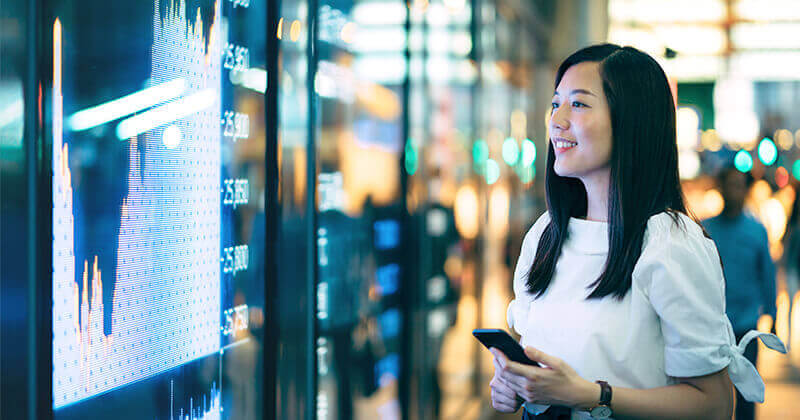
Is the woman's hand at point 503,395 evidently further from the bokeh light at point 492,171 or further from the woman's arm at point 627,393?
the bokeh light at point 492,171

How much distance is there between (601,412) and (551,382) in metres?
0.13

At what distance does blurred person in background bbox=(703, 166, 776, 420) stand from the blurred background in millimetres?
122

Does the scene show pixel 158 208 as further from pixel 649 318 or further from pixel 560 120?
pixel 649 318

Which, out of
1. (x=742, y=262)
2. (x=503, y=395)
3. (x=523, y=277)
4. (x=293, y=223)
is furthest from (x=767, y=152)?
(x=503, y=395)

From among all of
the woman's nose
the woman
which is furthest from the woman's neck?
the woman's nose

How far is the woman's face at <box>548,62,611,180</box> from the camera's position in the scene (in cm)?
176

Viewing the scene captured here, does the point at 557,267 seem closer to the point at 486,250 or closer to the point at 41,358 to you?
the point at 41,358

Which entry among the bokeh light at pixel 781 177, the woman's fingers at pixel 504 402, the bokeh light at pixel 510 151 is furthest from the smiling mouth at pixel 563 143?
the bokeh light at pixel 781 177

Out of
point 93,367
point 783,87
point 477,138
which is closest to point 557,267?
point 93,367

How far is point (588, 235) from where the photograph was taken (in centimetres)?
184

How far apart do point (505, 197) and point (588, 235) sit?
7.21 meters

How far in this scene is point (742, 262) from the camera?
4684mm

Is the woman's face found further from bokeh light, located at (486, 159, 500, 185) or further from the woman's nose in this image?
bokeh light, located at (486, 159, 500, 185)

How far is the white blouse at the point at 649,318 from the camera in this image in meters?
1.61
